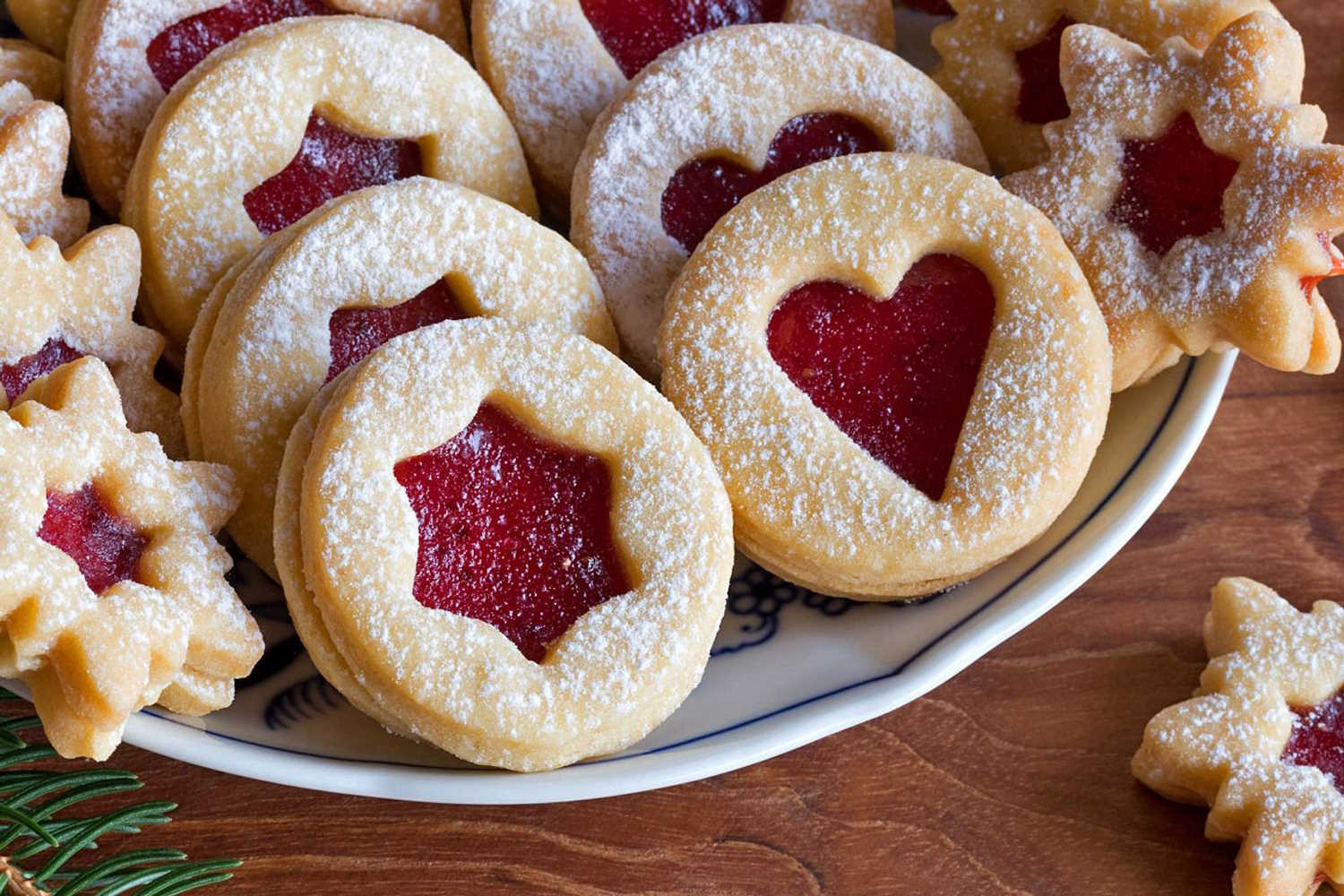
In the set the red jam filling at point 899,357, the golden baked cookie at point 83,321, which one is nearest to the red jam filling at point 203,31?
the golden baked cookie at point 83,321

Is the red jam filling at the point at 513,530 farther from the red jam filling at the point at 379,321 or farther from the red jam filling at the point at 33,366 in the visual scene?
the red jam filling at the point at 33,366

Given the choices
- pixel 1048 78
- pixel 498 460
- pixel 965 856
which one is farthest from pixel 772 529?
pixel 1048 78

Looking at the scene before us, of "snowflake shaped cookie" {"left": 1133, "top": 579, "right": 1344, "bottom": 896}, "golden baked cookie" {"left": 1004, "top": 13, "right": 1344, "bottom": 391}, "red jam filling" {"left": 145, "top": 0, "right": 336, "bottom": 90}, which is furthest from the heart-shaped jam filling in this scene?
"red jam filling" {"left": 145, "top": 0, "right": 336, "bottom": 90}

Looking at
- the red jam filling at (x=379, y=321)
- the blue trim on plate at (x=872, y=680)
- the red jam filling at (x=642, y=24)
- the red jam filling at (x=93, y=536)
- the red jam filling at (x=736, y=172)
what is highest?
the red jam filling at (x=642, y=24)

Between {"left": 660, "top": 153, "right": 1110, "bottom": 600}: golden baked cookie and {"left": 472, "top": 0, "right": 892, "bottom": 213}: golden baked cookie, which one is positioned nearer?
{"left": 660, "top": 153, "right": 1110, "bottom": 600}: golden baked cookie

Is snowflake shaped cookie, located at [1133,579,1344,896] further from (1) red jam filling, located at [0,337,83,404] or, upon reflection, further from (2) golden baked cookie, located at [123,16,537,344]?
(1) red jam filling, located at [0,337,83,404]

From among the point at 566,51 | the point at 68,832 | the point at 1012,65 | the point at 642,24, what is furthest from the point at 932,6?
the point at 68,832
